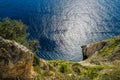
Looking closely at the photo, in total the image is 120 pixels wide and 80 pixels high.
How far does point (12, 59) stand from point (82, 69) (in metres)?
26.7

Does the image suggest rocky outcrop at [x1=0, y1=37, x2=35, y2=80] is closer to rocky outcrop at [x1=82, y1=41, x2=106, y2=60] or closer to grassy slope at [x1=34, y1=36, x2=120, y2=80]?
grassy slope at [x1=34, y1=36, x2=120, y2=80]

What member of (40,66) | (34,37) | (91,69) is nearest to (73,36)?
(34,37)

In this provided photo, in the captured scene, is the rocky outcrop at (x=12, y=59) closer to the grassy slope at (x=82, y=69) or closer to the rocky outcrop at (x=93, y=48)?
the grassy slope at (x=82, y=69)

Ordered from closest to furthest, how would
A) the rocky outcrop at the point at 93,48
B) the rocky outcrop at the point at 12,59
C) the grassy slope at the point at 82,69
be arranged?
the rocky outcrop at the point at 12,59 → the grassy slope at the point at 82,69 → the rocky outcrop at the point at 93,48

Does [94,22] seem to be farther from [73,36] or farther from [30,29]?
[30,29]

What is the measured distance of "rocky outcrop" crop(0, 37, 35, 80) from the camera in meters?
34.8

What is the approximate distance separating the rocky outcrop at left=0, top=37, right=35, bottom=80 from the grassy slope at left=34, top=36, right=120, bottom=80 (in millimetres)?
5032

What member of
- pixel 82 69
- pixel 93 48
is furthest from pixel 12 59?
pixel 93 48

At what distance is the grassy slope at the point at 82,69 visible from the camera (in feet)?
138

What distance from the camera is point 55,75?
4416cm

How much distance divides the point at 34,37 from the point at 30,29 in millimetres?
13812

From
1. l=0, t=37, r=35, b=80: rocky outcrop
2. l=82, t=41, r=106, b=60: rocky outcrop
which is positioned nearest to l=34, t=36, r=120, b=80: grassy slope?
l=0, t=37, r=35, b=80: rocky outcrop

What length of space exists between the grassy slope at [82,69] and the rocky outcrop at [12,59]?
16.5 feet

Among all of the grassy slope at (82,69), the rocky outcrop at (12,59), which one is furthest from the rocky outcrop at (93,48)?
the rocky outcrop at (12,59)
